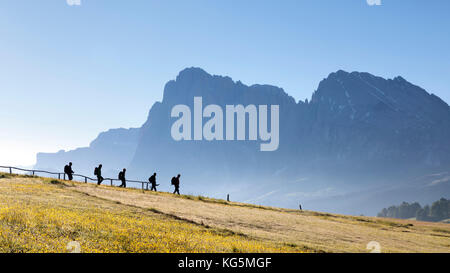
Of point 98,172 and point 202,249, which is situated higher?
point 98,172

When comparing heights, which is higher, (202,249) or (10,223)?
(10,223)

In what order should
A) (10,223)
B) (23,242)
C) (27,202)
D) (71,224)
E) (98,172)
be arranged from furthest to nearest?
1. (98,172)
2. (27,202)
3. (71,224)
4. (10,223)
5. (23,242)

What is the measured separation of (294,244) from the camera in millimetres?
21516

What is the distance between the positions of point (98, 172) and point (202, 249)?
3420 centimetres

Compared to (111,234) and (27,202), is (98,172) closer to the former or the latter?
(27,202)

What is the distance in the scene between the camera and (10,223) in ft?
53.3

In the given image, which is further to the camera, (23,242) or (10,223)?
(10,223)
